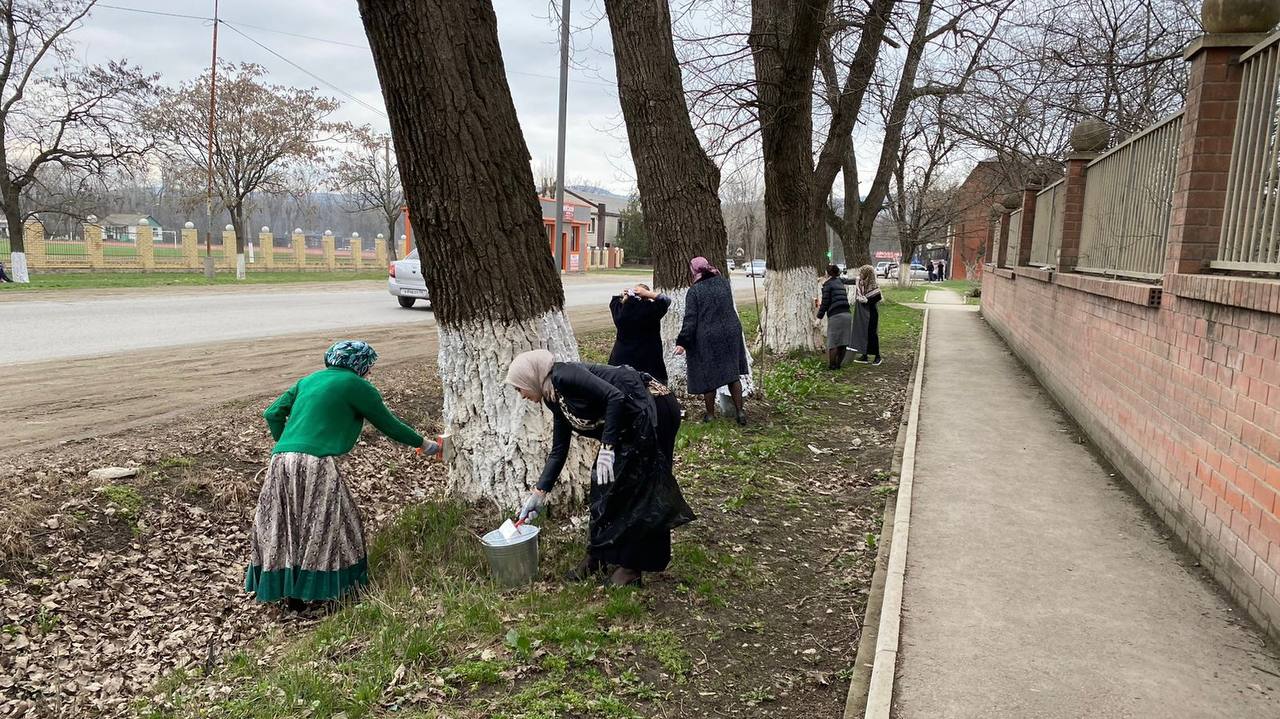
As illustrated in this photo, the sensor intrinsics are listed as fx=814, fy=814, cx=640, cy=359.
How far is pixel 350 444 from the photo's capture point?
4.56 meters

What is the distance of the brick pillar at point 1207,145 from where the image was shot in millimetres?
4730

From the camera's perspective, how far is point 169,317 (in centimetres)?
1452

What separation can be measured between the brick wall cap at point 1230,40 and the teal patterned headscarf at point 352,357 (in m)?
5.14

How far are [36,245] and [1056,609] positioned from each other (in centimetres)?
3925

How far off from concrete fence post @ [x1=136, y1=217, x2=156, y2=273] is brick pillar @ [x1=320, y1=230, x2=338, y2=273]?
8911 millimetres

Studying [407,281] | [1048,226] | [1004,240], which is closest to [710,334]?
[1048,226]

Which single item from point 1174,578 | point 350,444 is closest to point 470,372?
point 350,444

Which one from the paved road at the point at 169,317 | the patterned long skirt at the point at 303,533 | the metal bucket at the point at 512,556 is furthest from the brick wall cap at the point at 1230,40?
the paved road at the point at 169,317

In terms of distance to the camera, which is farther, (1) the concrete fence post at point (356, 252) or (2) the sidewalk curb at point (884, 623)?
(1) the concrete fence post at point (356, 252)

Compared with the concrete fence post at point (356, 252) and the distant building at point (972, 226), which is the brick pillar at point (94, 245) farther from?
the distant building at point (972, 226)

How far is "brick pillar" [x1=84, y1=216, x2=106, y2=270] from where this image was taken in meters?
33.0

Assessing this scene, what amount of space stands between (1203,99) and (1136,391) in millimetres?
2039

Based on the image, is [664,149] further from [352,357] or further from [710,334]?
[352,357]

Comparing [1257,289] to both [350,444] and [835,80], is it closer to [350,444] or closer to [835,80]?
[350,444]
